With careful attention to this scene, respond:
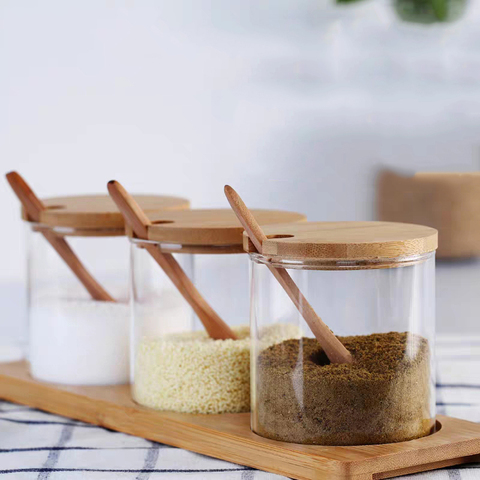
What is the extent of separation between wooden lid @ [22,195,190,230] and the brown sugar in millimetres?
269

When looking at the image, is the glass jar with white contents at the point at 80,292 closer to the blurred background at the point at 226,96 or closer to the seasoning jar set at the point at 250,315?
the seasoning jar set at the point at 250,315

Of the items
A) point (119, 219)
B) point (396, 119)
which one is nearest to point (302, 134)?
point (396, 119)

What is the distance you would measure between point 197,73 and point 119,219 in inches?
32.7

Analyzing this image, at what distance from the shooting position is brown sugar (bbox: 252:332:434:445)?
0.69 metres

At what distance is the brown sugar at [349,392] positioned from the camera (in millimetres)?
687

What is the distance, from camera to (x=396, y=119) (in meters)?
1.83

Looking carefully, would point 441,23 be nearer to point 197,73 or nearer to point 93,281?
point 197,73

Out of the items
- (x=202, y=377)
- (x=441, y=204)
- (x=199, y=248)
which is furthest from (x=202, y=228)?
(x=441, y=204)

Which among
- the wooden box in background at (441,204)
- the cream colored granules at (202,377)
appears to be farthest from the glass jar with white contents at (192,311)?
the wooden box in background at (441,204)

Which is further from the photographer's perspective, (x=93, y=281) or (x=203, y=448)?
(x=93, y=281)

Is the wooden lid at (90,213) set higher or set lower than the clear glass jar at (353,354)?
higher

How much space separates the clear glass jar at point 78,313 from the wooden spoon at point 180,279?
11cm

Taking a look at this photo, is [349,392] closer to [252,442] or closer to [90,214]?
[252,442]

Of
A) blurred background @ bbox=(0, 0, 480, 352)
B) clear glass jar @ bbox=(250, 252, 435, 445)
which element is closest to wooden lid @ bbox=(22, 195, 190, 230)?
clear glass jar @ bbox=(250, 252, 435, 445)
